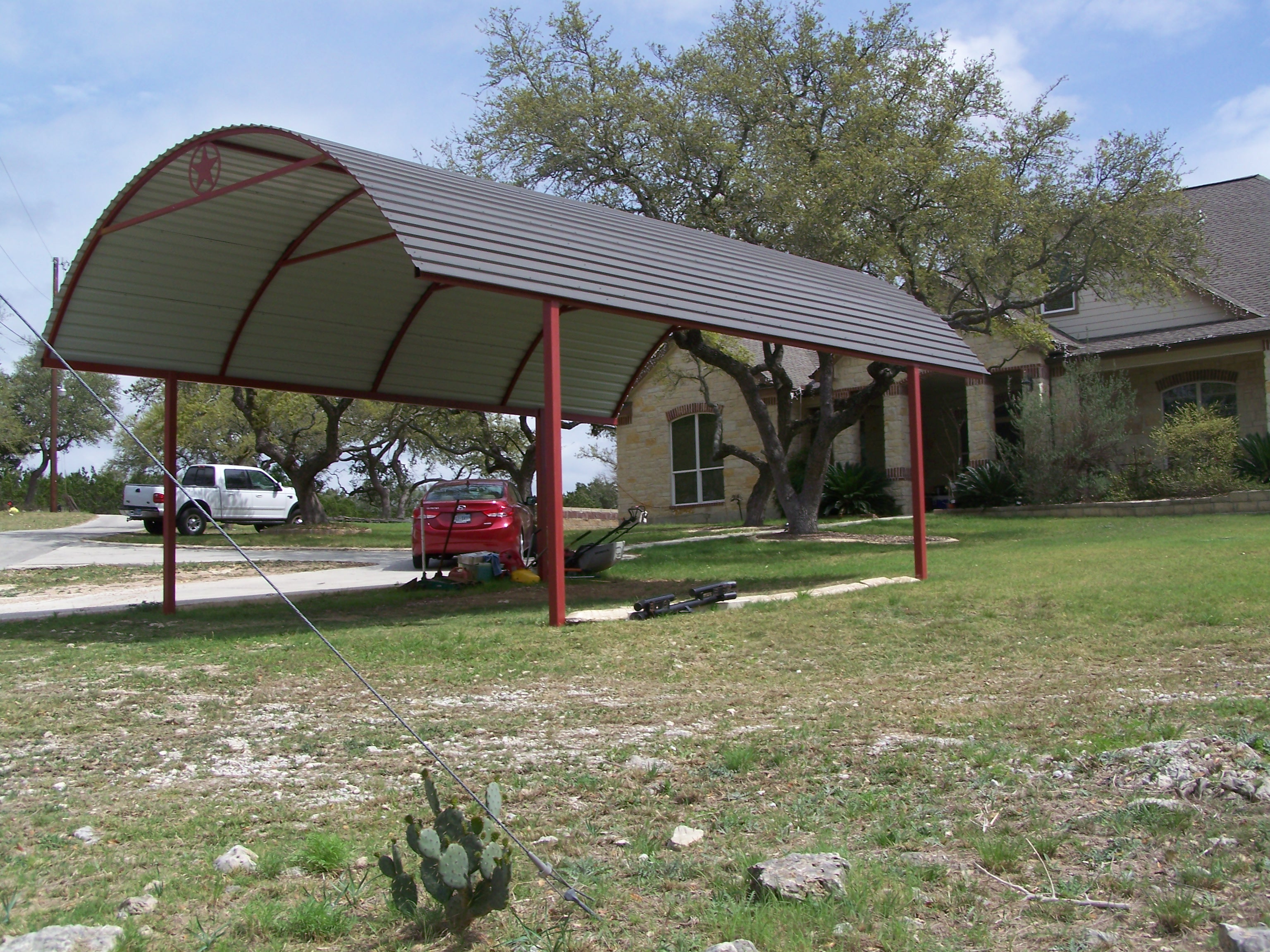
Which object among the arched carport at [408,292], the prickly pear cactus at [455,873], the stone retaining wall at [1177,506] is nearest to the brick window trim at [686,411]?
the stone retaining wall at [1177,506]

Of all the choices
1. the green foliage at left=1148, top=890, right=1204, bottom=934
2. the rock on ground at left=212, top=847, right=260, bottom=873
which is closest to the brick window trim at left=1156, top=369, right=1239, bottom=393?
the green foliage at left=1148, top=890, right=1204, bottom=934

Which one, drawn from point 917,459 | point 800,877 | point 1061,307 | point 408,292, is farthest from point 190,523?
point 800,877

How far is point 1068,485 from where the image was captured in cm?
2447

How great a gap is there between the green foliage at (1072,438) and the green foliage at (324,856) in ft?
75.5

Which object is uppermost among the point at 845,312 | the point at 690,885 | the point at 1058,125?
the point at 1058,125

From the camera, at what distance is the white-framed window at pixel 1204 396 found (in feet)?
83.9

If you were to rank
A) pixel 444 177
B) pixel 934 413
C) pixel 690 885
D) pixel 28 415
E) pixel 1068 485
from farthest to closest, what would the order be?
pixel 28 415
pixel 934 413
pixel 1068 485
pixel 444 177
pixel 690 885

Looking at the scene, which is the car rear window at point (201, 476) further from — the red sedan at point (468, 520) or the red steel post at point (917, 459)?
the red steel post at point (917, 459)

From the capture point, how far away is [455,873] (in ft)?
10.3

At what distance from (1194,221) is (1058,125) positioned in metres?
3.18

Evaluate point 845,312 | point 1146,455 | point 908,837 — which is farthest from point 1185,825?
point 1146,455

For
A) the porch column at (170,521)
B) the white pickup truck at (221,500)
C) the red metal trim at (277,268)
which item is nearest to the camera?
the red metal trim at (277,268)

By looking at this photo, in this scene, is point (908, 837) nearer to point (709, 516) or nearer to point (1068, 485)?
point (1068, 485)

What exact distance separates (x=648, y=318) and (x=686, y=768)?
21.3ft
